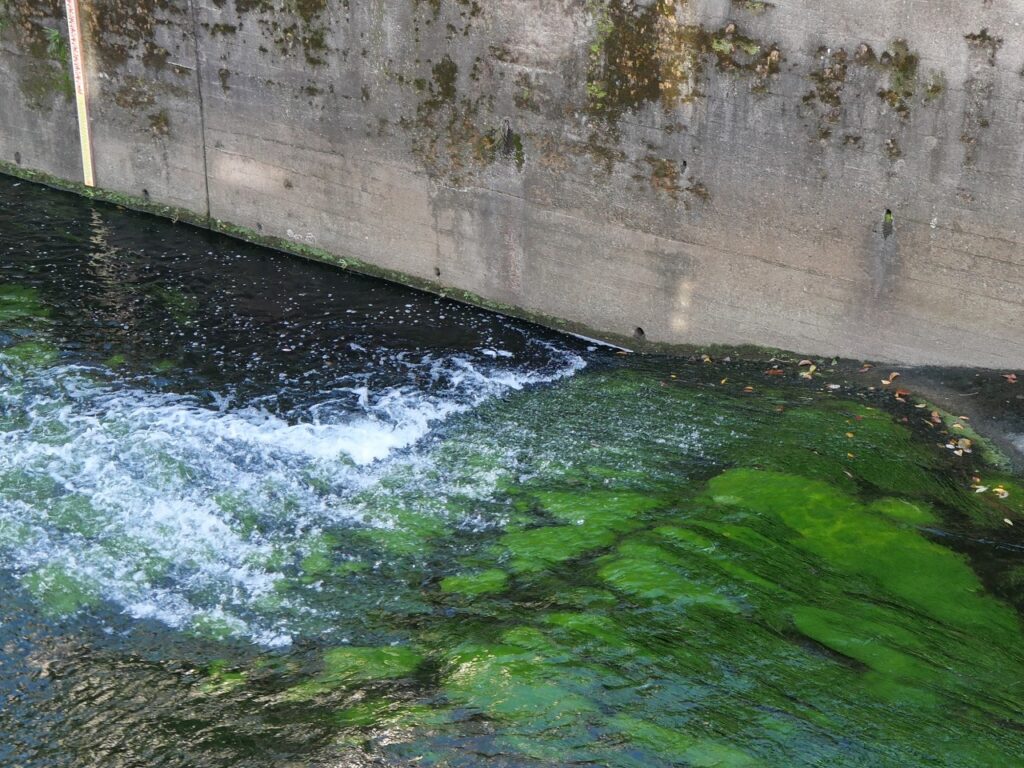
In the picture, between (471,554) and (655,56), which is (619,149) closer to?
(655,56)

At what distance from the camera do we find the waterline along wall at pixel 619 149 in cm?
931

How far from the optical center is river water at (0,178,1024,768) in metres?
6.15

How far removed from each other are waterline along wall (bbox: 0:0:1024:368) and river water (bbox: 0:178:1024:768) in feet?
2.56

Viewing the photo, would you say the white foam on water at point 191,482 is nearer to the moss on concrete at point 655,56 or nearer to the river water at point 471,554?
the river water at point 471,554

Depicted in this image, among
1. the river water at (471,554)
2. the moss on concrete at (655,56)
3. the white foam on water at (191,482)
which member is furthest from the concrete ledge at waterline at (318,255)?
the moss on concrete at (655,56)

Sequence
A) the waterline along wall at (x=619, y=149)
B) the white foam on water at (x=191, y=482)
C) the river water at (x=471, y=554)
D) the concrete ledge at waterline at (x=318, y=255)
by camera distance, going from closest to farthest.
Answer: the river water at (x=471, y=554) < the white foam on water at (x=191, y=482) < the waterline along wall at (x=619, y=149) < the concrete ledge at waterline at (x=318, y=255)

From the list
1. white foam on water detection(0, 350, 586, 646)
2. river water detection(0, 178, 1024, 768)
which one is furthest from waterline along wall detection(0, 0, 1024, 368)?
white foam on water detection(0, 350, 586, 646)

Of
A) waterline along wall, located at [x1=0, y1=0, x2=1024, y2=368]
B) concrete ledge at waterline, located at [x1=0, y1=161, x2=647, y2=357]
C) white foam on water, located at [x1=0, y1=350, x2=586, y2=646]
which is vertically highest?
waterline along wall, located at [x1=0, y1=0, x2=1024, y2=368]

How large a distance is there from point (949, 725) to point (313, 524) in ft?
14.7

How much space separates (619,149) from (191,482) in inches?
197

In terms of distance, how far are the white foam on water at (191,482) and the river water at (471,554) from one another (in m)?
0.03

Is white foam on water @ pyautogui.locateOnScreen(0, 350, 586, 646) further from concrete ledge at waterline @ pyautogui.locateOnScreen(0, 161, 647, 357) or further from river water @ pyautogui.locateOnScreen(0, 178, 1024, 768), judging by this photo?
concrete ledge at waterline @ pyautogui.locateOnScreen(0, 161, 647, 357)

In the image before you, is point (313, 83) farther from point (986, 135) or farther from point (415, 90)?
point (986, 135)

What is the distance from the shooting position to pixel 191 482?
342 inches
